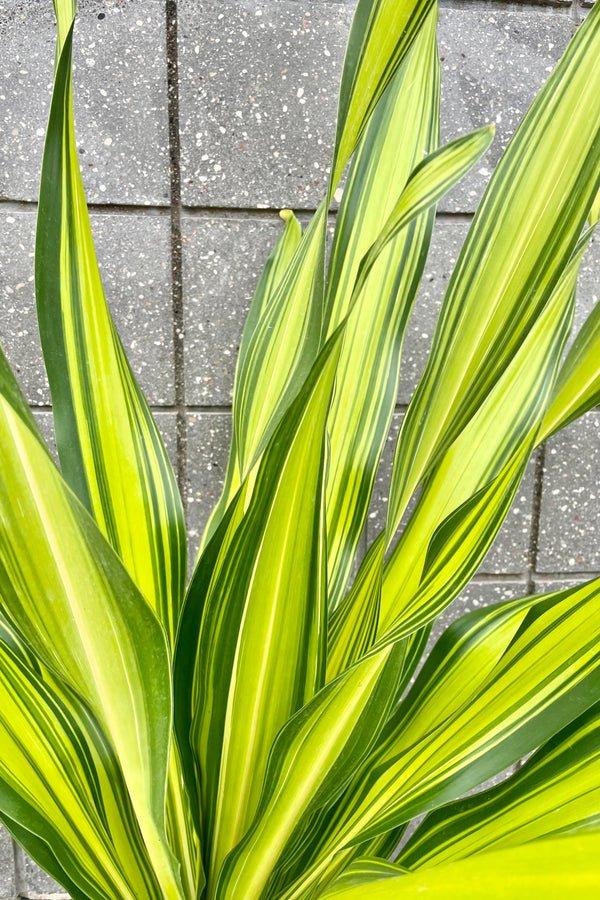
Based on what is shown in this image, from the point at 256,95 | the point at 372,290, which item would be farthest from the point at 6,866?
the point at 256,95

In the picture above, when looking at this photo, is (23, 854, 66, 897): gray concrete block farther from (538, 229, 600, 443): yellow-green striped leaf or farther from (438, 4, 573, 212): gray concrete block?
(438, 4, 573, 212): gray concrete block

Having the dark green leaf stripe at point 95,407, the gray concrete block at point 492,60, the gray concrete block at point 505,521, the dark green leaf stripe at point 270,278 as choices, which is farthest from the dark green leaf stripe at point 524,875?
the gray concrete block at point 492,60

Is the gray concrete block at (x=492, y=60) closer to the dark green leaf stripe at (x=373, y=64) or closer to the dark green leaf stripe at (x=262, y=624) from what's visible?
the dark green leaf stripe at (x=373, y=64)

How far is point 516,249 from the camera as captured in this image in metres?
0.32

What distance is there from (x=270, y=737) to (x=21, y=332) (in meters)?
0.44

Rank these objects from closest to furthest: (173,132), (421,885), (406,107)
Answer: (421,885) < (406,107) < (173,132)

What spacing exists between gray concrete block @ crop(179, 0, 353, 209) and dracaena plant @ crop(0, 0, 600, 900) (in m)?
0.20

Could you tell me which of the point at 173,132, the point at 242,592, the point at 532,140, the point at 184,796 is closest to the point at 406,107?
the point at 532,140

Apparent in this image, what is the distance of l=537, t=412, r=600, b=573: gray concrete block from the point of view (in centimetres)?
60

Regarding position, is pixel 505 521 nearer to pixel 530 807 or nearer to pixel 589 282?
pixel 589 282

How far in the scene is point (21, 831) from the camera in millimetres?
288

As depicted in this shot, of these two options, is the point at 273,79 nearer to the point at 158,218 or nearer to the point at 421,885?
the point at 158,218

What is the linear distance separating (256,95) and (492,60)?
0.75 ft

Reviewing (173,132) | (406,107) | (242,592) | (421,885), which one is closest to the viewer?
(421,885)
